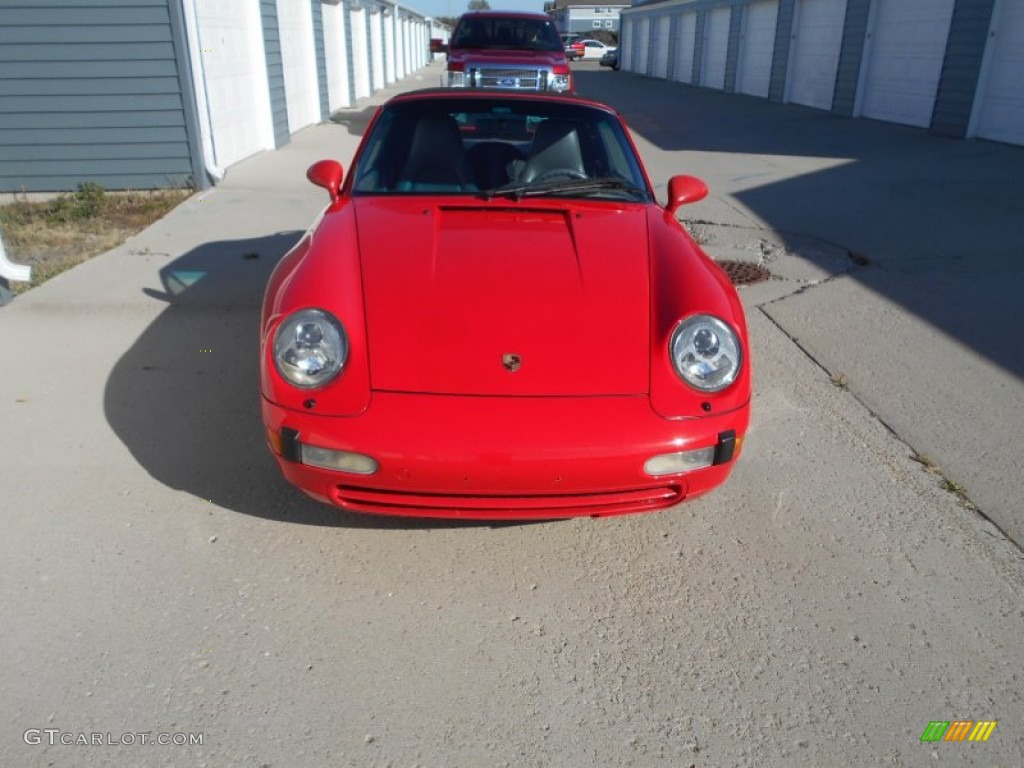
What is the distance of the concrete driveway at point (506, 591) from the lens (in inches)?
86.0

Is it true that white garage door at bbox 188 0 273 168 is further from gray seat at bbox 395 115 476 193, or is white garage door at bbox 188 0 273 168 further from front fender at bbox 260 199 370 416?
front fender at bbox 260 199 370 416

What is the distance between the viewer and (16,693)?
225 cm

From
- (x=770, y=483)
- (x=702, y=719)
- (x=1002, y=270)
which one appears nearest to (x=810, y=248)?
(x=1002, y=270)

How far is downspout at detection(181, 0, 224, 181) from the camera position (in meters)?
8.68

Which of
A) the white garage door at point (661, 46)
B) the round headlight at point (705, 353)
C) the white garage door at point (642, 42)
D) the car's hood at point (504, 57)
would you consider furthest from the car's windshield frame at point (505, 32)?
the white garage door at point (642, 42)

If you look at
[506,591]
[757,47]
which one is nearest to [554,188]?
[506,591]

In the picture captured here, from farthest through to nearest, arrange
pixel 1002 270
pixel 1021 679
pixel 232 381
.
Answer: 1. pixel 1002 270
2. pixel 232 381
3. pixel 1021 679

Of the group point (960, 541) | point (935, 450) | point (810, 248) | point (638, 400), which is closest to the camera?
point (638, 400)

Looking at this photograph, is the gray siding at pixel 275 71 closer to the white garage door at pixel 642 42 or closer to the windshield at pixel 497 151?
the windshield at pixel 497 151

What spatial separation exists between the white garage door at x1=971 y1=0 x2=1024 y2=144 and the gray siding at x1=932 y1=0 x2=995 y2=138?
5.1 inches

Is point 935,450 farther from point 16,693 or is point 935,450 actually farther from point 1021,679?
point 16,693

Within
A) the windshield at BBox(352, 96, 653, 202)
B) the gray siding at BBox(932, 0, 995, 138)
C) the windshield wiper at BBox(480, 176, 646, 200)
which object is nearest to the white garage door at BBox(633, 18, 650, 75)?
the gray siding at BBox(932, 0, 995, 138)

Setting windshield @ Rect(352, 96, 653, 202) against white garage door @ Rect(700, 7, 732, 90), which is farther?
white garage door @ Rect(700, 7, 732, 90)

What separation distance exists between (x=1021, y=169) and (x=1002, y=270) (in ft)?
17.5
